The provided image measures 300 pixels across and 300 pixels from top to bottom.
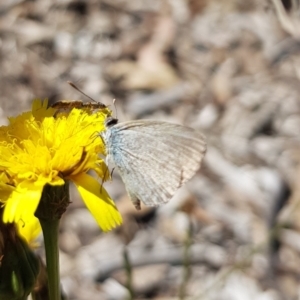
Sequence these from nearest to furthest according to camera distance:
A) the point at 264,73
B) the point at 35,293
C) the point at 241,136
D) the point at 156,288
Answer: the point at 35,293, the point at 156,288, the point at 241,136, the point at 264,73

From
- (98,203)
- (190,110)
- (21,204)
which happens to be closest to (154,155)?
(98,203)

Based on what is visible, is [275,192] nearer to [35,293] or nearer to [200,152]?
[200,152]

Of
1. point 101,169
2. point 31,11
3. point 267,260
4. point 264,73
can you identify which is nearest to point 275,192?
point 267,260

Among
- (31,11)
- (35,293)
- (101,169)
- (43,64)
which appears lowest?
(35,293)

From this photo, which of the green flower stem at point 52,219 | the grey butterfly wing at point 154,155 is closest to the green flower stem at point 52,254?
the green flower stem at point 52,219

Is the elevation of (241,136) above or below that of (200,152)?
above

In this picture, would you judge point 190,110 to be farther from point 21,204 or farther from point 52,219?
point 21,204

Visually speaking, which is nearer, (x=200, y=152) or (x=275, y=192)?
(x=200, y=152)
